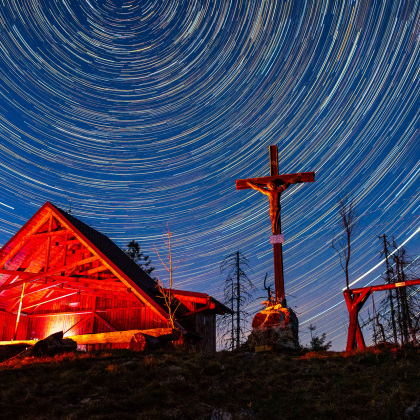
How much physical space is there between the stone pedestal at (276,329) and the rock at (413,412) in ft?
18.3

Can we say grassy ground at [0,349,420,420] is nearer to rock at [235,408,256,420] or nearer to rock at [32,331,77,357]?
rock at [235,408,256,420]

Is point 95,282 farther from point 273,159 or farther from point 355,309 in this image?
point 355,309

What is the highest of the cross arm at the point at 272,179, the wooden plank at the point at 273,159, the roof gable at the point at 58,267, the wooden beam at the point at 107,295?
the wooden plank at the point at 273,159

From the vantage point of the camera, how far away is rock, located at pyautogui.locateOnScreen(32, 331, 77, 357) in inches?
483

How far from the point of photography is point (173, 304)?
739 inches

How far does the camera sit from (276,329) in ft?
42.2

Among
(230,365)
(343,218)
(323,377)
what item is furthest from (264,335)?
(343,218)

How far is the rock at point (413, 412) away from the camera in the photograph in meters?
6.99

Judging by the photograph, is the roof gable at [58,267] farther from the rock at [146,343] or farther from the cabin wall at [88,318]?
the rock at [146,343]

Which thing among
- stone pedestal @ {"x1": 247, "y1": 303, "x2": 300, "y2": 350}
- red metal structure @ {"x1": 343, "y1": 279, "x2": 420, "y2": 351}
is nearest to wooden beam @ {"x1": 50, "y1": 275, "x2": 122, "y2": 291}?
stone pedestal @ {"x1": 247, "y1": 303, "x2": 300, "y2": 350}

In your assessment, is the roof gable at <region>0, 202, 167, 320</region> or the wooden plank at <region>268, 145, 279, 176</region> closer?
the wooden plank at <region>268, 145, 279, 176</region>

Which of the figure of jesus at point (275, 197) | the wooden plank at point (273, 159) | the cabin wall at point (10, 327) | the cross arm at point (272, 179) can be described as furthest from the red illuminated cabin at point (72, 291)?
the wooden plank at point (273, 159)

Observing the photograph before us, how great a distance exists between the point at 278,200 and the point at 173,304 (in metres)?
7.43

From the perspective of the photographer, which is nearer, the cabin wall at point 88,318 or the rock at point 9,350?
the rock at point 9,350
